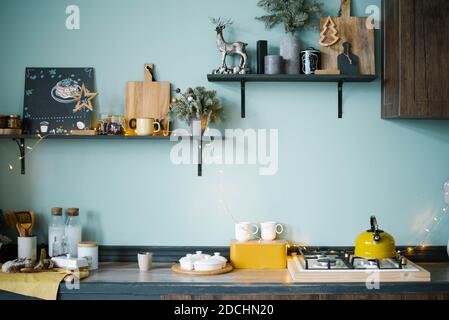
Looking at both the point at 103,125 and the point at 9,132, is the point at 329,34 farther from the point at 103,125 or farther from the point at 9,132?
the point at 9,132

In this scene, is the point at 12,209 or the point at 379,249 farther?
the point at 12,209

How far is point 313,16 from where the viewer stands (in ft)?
10.2

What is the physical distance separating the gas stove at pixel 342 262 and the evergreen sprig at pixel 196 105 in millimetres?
901

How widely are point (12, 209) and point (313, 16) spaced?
2055 millimetres

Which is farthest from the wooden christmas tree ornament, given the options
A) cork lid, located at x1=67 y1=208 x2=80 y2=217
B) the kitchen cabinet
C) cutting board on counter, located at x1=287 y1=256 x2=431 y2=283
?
cork lid, located at x1=67 y1=208 x2=80 y2=217

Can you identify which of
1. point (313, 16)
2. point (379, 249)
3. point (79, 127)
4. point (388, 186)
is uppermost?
point (313, 16)

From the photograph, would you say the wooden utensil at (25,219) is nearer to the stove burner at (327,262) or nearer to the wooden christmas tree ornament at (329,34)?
the stove burner at (327,262)

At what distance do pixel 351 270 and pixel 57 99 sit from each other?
1.86m

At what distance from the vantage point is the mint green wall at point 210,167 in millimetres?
3129

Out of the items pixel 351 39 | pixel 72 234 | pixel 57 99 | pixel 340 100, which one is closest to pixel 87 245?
pixel 72 234

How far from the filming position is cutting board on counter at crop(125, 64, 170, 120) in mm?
3105

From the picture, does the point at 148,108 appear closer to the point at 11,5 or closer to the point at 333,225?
the point at 11,5
